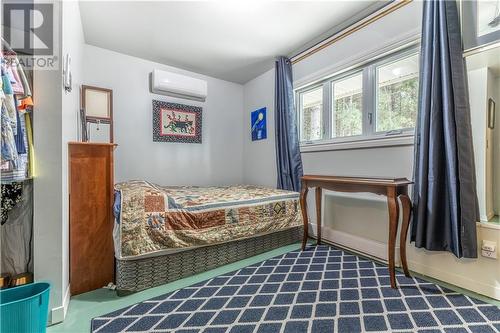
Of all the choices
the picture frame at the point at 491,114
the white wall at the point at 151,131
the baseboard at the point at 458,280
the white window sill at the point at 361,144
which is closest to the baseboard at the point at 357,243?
the baseboard at the point at 458,280

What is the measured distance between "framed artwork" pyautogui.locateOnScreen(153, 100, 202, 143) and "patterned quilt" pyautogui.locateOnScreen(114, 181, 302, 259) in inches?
56.3

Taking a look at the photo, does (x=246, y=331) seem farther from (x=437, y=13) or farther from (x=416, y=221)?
(x=437, y=13)

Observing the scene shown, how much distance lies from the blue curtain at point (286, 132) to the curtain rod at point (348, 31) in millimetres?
235

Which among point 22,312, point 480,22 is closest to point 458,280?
point 480,22

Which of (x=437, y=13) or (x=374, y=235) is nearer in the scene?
(x=437, y=13)

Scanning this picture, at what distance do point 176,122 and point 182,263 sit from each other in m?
2.16

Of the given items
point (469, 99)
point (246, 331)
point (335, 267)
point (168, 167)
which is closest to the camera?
point (246, 331)

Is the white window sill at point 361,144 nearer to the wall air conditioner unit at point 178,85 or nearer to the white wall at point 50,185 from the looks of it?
the wall air conditioner unit at point 178,85

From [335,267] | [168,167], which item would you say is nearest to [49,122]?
[168,167]

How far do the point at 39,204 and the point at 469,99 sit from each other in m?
2.81

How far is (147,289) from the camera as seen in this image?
172 cm

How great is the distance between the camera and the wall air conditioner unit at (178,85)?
315cm

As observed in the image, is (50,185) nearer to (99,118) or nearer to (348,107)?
(99,118)

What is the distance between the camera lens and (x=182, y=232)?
72.8 inches
